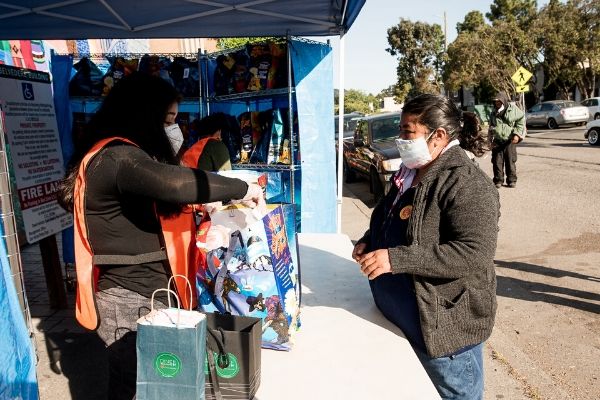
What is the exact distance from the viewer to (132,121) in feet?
5.93

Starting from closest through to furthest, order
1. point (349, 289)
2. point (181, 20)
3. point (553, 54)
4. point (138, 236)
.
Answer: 1. point (138, 236)
2. point (349, 289)
3. point (181, 20)
4. point (553, 54)

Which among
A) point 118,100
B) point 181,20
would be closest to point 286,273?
point 118,100

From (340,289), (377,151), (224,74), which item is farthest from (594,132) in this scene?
(340,289)

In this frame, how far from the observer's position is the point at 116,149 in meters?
1.67

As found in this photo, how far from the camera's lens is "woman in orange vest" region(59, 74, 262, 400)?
66.2 inches

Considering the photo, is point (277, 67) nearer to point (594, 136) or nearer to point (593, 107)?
point (594, 136)

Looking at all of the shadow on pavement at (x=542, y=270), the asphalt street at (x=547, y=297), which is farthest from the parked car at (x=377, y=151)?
the shadow on pavement at (x=542, y=270)

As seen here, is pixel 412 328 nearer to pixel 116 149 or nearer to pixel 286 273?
pixel 286 273

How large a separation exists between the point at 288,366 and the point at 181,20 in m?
3.86

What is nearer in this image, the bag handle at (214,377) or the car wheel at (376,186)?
the bag handle at (214,377)

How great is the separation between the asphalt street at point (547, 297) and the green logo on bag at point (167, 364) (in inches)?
102

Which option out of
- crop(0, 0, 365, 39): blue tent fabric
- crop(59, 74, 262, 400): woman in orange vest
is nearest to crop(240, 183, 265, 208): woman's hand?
crop(59, 74, 262, 400): woman in orange vest

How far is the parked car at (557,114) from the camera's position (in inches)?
977

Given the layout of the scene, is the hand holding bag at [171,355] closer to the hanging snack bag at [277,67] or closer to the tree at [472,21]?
the hanging snack bag at [277,67]
